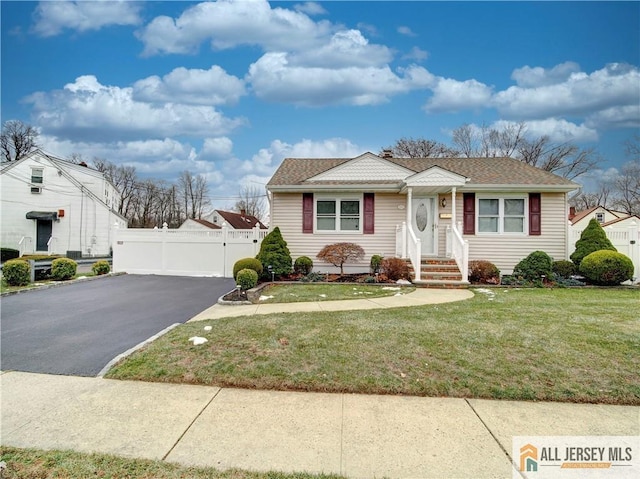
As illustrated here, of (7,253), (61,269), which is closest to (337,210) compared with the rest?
(61,269)

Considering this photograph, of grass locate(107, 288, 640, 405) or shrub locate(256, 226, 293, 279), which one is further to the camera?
shrub locate(256, 226, 293, 279)

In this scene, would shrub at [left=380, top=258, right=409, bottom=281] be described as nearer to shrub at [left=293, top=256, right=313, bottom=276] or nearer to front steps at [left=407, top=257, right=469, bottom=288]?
front steps at [left=407, top=257, right=469, bottom=288]

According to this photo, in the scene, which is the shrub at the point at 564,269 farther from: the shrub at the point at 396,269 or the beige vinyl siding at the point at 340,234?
the beige vinyl siding at the point at 340,234

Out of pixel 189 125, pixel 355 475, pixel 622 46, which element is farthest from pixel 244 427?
pixel 189 125

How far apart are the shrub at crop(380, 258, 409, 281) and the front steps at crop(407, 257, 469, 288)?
0.33 metres

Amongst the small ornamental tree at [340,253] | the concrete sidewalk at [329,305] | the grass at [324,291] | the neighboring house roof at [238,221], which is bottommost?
the concrete sidewalk at [329,305]

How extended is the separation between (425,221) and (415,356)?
9278mm


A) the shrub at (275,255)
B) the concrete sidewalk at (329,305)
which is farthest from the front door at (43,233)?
the concrete sidewalk at (329,305)

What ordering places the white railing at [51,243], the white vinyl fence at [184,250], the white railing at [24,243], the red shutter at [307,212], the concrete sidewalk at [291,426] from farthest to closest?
1. the white railing at [51,243]
2. the white railing at [24,243]
3. the white vinyl fence at [184,250]
4. the red shutter at [307,212]
5. the concrete sidewalk at [291,426]

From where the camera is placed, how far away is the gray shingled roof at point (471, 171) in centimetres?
1217

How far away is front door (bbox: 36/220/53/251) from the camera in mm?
22281

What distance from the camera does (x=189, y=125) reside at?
2416cm

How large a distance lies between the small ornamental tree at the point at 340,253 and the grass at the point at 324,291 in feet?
4.47

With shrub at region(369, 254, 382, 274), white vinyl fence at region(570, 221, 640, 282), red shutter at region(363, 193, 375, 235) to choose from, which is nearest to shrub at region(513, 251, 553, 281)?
white vinyl fence at region(570, 221, 640, 282)
